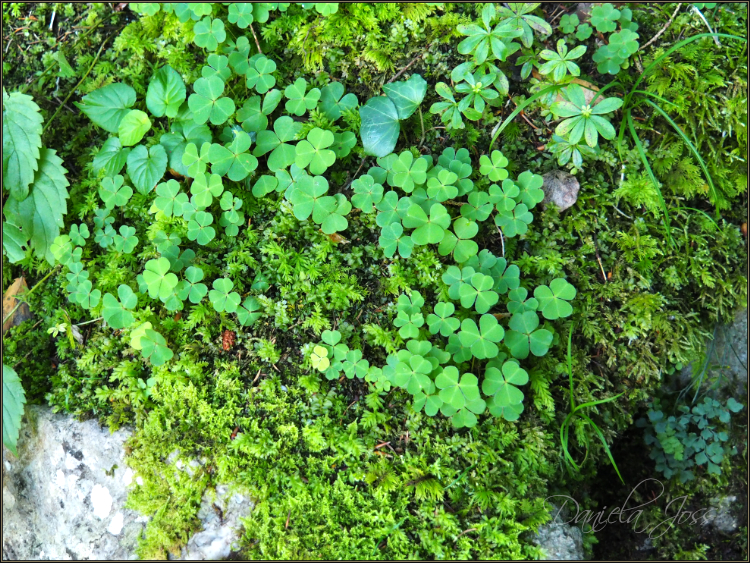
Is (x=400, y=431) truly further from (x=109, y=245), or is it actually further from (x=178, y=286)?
(x=109, y=245)

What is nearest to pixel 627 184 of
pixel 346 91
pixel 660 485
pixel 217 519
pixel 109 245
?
pixel 346 91

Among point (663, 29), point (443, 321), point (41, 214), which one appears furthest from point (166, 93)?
point (663, 29)

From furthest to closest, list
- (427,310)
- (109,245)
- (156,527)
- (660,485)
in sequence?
(660,485), (109,245), (427,310), (156,527)

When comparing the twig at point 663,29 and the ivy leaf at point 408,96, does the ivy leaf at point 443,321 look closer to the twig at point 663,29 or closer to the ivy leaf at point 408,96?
the ivy leaf at point 408,96

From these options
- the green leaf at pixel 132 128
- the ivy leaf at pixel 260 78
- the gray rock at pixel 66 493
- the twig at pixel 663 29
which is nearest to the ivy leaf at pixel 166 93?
the green leaf at pixel 132 128

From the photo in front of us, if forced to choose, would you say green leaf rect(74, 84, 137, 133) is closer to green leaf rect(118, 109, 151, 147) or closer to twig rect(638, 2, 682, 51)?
green leaf rect(118, 109, 151, 147)

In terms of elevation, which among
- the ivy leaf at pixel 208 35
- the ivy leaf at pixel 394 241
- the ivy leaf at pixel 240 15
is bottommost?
the ivy leaf at pixel 394 241
